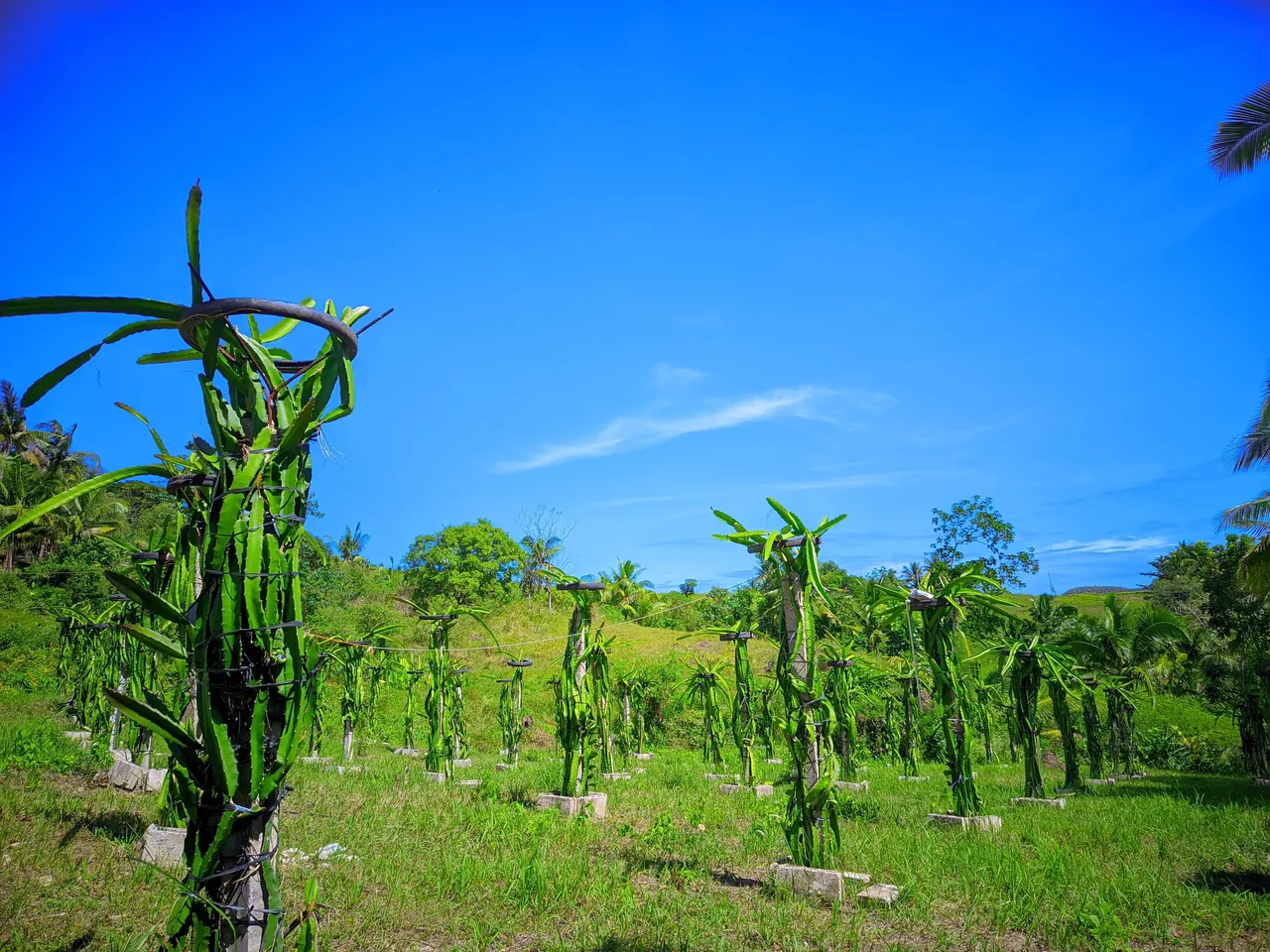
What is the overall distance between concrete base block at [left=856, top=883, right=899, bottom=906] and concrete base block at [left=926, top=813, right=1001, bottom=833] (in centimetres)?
296

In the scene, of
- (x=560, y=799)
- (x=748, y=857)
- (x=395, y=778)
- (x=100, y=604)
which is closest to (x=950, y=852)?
(x=748, y=857)

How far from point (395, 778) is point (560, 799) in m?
3.61

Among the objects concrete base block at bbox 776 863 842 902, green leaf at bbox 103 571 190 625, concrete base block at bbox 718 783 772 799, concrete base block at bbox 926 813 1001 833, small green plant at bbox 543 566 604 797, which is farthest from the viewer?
concrete base block at bbox 718 783 772 799

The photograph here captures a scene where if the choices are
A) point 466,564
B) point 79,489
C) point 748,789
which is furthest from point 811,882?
point 466,564

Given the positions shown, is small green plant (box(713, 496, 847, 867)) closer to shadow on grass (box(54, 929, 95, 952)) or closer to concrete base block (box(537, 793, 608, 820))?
concrete base block (box(537, 793, 608, 820))

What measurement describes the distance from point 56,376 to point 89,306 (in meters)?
0.30

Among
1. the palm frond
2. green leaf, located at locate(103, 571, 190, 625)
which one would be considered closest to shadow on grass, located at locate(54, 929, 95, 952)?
green leaf, located at locate(103, 571, 190, 625)

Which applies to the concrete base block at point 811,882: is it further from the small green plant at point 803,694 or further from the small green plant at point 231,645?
the small green plant at point 231,645

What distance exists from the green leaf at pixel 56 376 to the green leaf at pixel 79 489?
34cm

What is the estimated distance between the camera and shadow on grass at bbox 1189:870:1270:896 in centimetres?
602

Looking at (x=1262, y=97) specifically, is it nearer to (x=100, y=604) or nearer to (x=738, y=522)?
(x=738, y=522)

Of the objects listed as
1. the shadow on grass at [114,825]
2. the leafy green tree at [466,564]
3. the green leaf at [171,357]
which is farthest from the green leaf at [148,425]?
the leafy green tree at [466,564]

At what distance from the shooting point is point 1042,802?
9.88m

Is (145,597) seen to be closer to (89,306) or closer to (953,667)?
(89,306)
